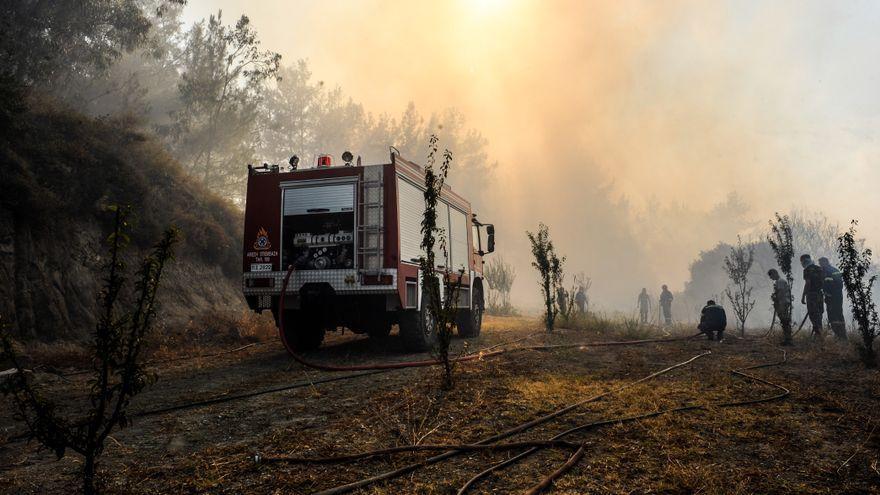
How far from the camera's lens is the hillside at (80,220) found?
988cm

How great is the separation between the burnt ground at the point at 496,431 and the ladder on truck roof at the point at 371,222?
76.8 inches

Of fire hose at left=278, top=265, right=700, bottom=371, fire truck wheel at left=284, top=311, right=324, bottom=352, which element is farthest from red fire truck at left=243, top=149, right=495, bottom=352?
→ fire truck wheel at left=284, top=311, right=324, bottom=352

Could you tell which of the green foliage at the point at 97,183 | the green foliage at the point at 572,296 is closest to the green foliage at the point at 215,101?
the green foliage at the point at 97,183

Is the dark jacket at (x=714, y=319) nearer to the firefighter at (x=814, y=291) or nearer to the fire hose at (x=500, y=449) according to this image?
the firefighter at (x=814, y=291)

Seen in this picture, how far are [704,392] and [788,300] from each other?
25.2 ft

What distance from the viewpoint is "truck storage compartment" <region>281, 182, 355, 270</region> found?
324 inches

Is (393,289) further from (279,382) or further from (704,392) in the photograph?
(704,392)

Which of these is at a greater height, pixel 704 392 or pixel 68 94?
Result: pixel 68 94

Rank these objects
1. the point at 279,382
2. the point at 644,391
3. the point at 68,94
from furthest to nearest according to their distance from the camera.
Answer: the point at 68,94
the point at 279,382
the point at 644,391

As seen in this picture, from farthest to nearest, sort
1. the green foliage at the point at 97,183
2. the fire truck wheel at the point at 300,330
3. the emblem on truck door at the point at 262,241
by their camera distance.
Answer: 1. the green foliage at the point at 97,183
2. the fire truck wheel at the point at 300,330
3. the emblem on truck door at the point at 262,241

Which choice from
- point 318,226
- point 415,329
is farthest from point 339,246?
point 415,329

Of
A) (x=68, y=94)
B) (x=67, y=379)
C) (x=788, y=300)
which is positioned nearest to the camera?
(x=67, y=379)

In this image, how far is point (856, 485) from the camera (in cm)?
302

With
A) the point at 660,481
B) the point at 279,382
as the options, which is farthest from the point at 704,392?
the point at 279,382
